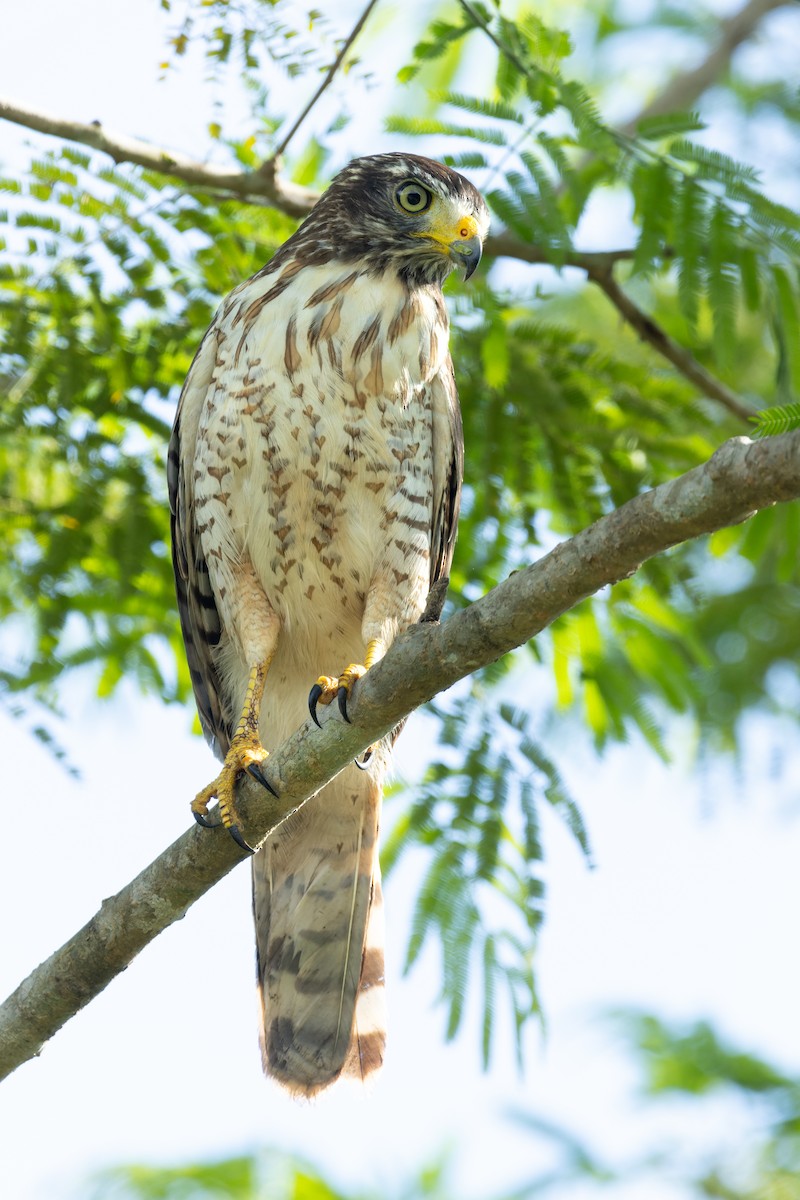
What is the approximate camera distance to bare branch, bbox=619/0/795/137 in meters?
8.60

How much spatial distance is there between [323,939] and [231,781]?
3.58 ft

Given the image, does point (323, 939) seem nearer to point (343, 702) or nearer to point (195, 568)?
point (195, 568)

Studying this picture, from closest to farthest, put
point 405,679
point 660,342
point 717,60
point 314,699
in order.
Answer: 1. point 405,679
2. point 314,699
3. point 660,342
4. point 717,60

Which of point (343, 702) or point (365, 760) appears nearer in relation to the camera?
point (343, 702)

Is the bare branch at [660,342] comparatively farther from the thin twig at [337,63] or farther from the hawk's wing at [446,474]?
the thin twig at [337,63]

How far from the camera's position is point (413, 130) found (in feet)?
15.6

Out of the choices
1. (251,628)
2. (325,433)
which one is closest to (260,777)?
(251,628)

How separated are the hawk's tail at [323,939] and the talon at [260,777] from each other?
107cm

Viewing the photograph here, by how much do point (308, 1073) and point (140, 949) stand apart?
1.18 metres

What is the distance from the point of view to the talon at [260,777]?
3644 mm

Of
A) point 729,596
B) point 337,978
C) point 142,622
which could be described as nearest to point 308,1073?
point 337,978

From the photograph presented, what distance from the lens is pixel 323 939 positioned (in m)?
4.68

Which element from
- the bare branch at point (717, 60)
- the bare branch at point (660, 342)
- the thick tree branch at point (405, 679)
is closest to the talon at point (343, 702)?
the thick tree branch at point (405, 679)

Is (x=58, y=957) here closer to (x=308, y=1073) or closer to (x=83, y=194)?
(x=308, y=1073)
